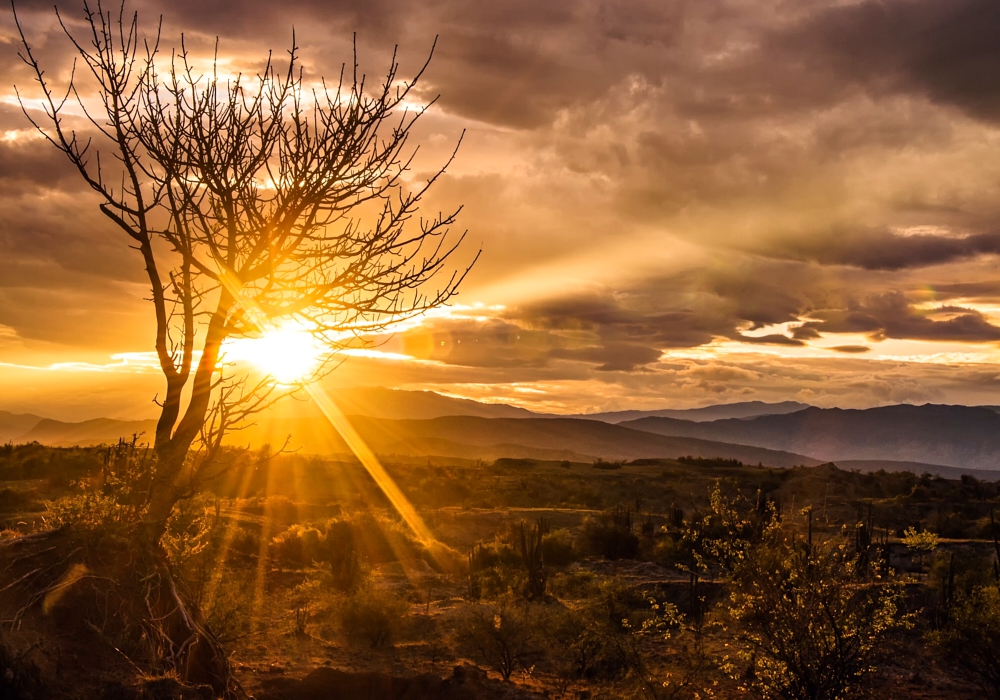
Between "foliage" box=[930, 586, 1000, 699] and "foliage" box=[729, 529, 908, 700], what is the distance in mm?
7618

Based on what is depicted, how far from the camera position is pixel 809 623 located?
11.5m

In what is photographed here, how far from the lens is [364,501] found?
47.0m

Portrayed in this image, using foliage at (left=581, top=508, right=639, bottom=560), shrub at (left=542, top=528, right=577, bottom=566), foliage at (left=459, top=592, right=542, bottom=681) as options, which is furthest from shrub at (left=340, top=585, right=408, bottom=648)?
foliage at (left=581, top=508, right=639, bottom=560)

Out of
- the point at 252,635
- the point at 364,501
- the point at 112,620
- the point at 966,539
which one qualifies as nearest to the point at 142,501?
the point at 112,620

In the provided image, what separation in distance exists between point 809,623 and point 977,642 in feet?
34.4

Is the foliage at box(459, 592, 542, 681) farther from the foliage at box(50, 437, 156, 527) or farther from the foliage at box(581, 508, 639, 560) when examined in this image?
the foliage at box(581, 508, 639, 560)

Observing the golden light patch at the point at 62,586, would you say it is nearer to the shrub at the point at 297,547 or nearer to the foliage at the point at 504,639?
the foliage at the point at 504,639

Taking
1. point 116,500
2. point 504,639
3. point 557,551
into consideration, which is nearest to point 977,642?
point 504,639

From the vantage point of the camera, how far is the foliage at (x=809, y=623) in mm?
11492

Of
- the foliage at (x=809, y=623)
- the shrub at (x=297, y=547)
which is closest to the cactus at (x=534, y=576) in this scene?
the shrub at (x=297, y=547)

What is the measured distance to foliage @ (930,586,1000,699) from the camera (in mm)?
17734

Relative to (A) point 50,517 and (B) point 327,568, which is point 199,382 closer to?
(A) point 50,517

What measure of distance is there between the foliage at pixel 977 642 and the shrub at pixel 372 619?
49.4 feet

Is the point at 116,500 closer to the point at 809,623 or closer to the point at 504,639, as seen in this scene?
the point at 809,623
